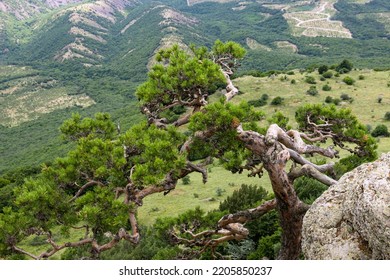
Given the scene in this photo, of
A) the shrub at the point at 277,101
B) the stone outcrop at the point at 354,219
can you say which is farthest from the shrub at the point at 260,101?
the stone outcrop at the point at 354,219

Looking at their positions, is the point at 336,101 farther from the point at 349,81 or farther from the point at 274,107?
the point at 349,81

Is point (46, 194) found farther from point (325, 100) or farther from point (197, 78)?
Result: point (325, 100)

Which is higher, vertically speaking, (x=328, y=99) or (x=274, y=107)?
(x=328, y=99)

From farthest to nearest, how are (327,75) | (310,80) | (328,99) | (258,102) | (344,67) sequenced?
(344,67) → (327,75) → (310,80) → (258,102) → (328,99)

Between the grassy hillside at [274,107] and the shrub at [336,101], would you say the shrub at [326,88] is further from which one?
the shrub at [336,101]

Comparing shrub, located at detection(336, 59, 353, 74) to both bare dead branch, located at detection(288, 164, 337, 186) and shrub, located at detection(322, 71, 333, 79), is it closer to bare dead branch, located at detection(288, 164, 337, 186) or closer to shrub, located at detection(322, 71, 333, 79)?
shrub, located at detection(322, 71, 333, 79)

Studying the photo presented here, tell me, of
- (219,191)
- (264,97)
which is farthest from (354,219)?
(264,97)

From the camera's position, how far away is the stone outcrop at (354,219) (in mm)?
5586

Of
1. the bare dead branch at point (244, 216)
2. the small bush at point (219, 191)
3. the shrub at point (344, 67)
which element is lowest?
the shrub at point (344, 67)

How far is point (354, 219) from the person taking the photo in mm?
6219

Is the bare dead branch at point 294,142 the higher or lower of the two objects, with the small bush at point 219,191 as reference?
higher

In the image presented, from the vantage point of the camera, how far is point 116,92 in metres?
195

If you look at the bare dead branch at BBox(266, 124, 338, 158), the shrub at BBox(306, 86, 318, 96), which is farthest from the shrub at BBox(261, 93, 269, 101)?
the bare dead branch at BBox(266, 124, 338, 158)
